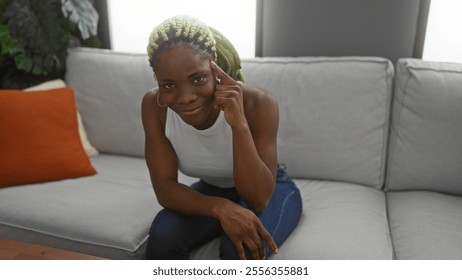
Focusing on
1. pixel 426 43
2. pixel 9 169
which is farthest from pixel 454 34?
pixel 9 169

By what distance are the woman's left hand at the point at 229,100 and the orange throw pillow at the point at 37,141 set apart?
880 millimetres

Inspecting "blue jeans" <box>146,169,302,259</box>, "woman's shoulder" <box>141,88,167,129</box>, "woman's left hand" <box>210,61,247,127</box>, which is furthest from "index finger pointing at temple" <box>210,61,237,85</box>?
"blue jeans" <box>146,169,302,259</box>

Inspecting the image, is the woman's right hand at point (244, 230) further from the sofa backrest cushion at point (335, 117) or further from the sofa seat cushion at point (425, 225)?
the sofa backrest cushion at point (335, 117)

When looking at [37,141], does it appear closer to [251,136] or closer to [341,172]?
[251,136]

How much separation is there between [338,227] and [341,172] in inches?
14.6

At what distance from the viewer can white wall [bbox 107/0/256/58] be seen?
2.02m

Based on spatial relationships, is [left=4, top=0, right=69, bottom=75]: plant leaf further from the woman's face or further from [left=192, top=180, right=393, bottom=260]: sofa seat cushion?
[left=192, top=180, right=393, bottom=260]: sofa seat cushion

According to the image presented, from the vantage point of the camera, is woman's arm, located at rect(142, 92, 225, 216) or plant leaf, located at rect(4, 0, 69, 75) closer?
woman's arm, located at rect(142, 92, 225, 216)

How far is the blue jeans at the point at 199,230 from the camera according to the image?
113cm

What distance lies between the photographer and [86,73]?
6.21 ft

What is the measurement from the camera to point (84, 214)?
4.51 feet

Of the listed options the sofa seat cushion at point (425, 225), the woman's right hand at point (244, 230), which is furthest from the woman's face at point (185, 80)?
the sofa seat cushion at point (425, 225)

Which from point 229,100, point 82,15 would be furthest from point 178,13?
point 229,100
